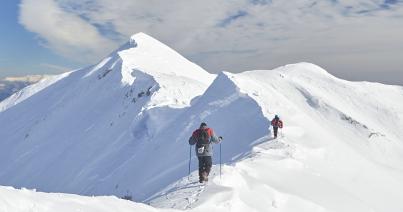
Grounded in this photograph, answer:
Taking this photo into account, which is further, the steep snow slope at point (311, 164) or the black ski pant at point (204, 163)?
the black ski pant at point (204, 163)

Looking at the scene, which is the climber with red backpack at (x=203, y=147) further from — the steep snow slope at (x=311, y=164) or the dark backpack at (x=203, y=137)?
the steep snow slope at (x=311, y=164)

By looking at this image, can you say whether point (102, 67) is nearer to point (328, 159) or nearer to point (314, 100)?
point (314, 100)

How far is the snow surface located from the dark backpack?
4.84 feet

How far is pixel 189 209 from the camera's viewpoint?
48.0ft

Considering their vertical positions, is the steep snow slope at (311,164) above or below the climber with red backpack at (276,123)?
below

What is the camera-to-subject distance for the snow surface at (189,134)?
729 inches

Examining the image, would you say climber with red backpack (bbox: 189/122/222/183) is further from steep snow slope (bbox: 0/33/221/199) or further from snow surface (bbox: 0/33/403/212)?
steep snow slope (bbox: 0/33/221/199)

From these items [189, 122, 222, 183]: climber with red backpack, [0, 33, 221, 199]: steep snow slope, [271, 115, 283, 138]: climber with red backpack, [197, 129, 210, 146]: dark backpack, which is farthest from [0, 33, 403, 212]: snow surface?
[197, 129, 210, 146]: dark backpack

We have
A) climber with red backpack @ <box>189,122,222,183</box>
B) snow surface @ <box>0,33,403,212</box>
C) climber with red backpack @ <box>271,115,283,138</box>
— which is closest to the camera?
climber with red backpack @ <box>189,122,222,183</box>

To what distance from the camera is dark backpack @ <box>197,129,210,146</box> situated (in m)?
17.9

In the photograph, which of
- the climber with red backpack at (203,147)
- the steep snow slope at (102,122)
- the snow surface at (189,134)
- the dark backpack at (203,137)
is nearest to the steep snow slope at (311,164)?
the snow surface at (189,134)

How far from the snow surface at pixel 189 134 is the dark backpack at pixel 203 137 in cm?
147

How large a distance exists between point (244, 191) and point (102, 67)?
59028 millimetres

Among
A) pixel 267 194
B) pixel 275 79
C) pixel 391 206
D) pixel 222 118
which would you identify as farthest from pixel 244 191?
pixel 275 79
